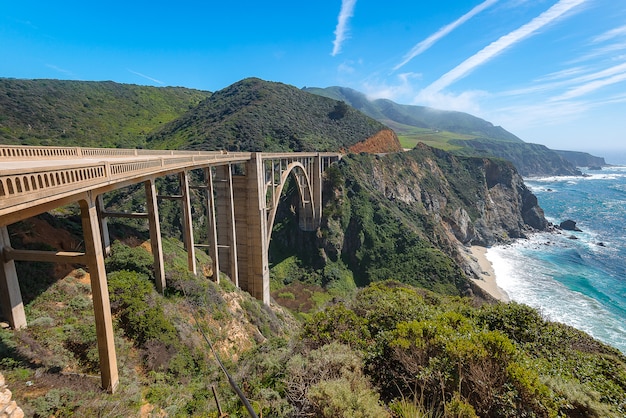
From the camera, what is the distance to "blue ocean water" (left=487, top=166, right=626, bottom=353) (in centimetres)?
3178

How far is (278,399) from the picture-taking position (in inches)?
273

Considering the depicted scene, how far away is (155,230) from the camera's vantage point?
39.0 feet

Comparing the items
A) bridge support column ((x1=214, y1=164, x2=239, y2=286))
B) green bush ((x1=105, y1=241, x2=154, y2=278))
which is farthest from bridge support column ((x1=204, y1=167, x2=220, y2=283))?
green bush ((x1=105, y1=241, x2=154, y2=278))

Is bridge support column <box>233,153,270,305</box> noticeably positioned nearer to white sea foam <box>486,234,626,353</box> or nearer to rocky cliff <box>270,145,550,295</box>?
rocky cliff <box>270,145,550,295</box>

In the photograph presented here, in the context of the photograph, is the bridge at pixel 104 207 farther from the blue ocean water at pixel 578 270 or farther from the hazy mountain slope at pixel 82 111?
the hazy mountain slope at pixel 82 111

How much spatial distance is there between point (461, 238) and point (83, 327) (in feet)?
188

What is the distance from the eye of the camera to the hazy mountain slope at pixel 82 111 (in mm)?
43844

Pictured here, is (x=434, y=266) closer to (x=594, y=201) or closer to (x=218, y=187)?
(x=218, y=187)

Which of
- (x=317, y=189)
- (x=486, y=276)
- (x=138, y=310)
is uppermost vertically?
(x=317, y=189)

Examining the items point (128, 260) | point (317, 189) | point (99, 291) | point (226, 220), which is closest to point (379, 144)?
point (317, 189)

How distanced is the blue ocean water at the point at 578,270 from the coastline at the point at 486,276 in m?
1.00

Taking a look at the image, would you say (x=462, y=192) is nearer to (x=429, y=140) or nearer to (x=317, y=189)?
(x=317, y=189)

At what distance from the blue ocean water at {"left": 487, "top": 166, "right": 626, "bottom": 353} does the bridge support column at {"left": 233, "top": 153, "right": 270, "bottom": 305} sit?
1772 centimetres

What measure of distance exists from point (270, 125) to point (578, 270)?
184ft
